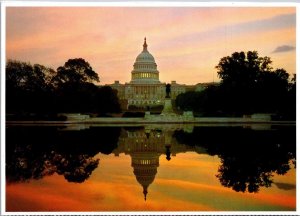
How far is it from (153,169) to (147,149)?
18.7 inches

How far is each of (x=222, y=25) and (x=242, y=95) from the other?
1.82m

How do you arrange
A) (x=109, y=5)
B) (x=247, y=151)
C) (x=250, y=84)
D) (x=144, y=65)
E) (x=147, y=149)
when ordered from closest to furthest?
(x=109, y=5)
(x=147, y=149)
(x=247, y=151)
(x=144, y=65)
(x=250, y=84)

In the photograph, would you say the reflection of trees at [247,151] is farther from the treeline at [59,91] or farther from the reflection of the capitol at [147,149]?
the treeline at [59,91]

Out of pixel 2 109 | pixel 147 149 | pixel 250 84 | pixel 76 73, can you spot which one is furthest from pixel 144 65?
pixel 2 109

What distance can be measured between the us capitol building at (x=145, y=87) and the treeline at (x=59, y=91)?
0.23 meters

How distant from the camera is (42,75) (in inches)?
346

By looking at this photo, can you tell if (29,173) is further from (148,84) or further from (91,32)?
(148,84)

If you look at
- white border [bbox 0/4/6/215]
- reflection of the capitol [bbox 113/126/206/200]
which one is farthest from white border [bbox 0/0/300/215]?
reflection of the capitol [bbox 113/126/206/200]

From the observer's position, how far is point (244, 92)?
9430 millimetres

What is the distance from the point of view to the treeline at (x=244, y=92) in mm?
8367

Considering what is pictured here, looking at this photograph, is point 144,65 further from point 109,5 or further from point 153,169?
point 153,169

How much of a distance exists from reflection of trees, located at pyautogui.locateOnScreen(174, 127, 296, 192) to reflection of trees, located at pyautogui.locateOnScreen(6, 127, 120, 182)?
145 cm

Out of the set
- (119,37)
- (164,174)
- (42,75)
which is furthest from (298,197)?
(42,75)

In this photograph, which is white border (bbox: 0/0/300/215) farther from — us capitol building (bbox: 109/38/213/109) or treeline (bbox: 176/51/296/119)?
us capitol building (bbox: 109/38/213/109)
